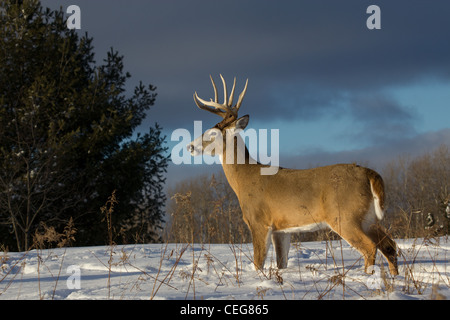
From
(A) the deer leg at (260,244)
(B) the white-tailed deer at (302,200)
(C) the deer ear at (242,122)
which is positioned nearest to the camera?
(B) the white-tailed deer at (302,200)

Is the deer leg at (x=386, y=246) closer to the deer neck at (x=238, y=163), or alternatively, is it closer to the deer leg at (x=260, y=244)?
the deer leg at (x=260, y=244)


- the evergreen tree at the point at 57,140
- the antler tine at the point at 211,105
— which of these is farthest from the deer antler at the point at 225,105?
the evergreen tree at the point at 57,140

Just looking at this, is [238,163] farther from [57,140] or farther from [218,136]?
[57,140]

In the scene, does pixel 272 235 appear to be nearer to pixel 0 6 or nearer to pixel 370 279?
pixel 370 279

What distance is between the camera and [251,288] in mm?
4621

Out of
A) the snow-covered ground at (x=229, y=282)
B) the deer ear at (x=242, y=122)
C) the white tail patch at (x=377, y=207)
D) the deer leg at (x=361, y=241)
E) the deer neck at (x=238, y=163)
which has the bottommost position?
the snow-covered ground at (x=229, y=282)

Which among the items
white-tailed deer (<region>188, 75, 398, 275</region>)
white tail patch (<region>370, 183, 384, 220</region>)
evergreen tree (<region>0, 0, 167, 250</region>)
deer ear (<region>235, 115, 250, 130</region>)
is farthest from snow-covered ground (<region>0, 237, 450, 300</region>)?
evergreen tree (<region>0, 0, 167, 250</region>)

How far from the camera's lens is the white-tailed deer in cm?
577

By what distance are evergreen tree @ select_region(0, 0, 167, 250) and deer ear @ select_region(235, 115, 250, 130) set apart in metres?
9.07

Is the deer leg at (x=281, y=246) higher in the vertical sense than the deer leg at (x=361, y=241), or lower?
lower

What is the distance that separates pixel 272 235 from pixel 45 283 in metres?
2.95

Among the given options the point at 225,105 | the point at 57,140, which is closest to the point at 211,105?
the point at 225,105

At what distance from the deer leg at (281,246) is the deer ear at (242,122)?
1772mm

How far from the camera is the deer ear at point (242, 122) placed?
24.5 feet
